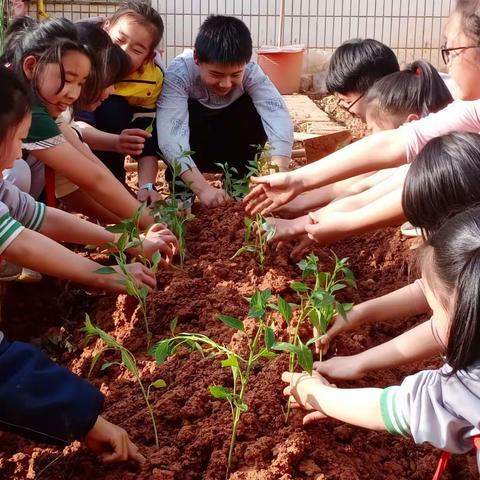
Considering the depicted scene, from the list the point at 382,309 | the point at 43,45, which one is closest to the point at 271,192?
the point at 382,309

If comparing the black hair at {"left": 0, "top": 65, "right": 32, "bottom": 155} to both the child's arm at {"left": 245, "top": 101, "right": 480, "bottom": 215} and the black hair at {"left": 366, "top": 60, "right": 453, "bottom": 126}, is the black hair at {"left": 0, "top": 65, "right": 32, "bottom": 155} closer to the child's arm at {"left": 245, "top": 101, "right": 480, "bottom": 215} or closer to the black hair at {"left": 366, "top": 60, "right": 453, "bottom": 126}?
the child's arm at {"left": 245, "top": 101, "right": 480, "bottom": 215}

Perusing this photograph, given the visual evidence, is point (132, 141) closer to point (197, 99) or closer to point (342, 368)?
point (197, 99)

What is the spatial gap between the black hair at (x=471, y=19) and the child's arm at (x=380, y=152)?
10.6 inches

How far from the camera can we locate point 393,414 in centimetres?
202

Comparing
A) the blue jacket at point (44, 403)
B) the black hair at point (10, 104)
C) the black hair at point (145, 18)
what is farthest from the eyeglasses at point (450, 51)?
the black hair at point (145, 18)

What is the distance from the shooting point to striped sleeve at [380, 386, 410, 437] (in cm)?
201

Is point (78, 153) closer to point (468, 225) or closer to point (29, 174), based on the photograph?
point (29, 174)

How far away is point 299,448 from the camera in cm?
217

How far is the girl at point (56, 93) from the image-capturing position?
3.59 m

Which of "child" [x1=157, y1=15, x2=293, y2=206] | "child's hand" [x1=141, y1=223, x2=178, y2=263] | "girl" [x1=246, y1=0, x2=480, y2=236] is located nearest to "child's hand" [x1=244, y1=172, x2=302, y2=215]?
"girl" [x1=246, y1=0, x2=480, y2=236]

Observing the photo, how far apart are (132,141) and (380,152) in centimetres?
171

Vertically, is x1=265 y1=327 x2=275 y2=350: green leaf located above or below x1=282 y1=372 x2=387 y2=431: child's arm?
above

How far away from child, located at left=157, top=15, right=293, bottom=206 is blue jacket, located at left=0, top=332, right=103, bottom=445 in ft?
6.84

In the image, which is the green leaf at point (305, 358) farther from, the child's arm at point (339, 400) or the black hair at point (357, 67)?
the black hair at point (357, 67)
